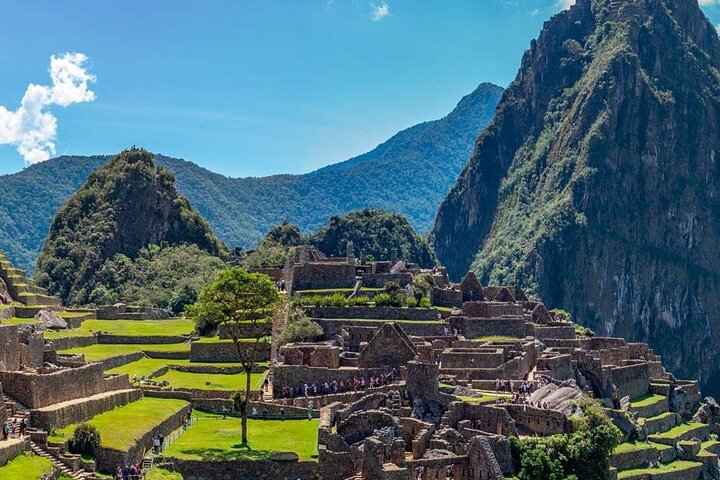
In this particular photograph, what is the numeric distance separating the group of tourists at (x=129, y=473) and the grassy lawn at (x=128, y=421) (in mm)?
779

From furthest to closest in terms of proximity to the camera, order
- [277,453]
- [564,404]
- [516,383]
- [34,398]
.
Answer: [516,383]
[564,404]
[277,453]
[34,398]

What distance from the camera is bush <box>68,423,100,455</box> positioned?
37375 millimetres

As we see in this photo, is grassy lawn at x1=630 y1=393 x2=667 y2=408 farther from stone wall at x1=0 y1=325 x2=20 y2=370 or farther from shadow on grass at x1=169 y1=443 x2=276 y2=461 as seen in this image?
stone wall at x1=0 y1=325 x2=20 y2=370

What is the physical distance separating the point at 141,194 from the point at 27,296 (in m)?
82.4

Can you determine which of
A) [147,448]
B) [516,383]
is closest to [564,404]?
[516,383]

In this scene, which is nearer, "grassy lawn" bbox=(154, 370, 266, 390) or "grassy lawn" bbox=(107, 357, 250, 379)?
"grassy lawn" bbox=(154, 370, 266, 390)

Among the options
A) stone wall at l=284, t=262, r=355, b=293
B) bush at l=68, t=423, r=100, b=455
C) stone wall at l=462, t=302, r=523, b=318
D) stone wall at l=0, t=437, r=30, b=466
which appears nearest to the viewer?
stone wall at l=0, t=437, r=30, b=466

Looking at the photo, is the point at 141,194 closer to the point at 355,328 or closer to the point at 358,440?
the point at 355,328

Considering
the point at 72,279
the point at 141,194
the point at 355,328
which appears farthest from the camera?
the point at 141,194

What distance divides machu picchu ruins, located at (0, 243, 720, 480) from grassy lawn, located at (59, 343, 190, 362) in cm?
23

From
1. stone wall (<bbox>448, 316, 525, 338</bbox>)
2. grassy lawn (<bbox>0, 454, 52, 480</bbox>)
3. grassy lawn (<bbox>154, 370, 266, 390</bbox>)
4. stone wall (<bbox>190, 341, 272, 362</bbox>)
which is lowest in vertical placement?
grassy lawn (<bbox>0, 454, 52, 480</bbox>)

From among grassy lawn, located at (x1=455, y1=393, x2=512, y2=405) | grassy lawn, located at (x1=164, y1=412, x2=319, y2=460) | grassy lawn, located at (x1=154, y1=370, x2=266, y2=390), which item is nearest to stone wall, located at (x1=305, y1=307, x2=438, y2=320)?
grassy lawn, located at (x1=154, y1=370, x2=266, y2=390)

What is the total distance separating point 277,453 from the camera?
42.5 m

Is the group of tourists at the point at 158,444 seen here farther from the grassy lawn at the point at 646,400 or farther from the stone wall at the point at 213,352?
the grassy lawn at the point at 646,400
